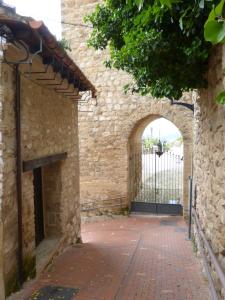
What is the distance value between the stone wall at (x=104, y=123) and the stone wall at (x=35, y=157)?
3.48 m

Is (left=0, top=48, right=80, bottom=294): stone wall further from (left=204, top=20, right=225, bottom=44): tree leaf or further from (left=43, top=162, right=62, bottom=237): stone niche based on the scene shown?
(left=204, top=20, right=225, bottom=44): tree leaf

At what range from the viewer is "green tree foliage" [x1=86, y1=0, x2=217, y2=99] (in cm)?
328

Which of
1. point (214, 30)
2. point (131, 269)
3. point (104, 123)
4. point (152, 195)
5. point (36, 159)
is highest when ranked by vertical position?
point (104, 123)

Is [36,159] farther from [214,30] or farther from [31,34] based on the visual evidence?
[214,30]

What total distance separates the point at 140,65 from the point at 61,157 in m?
2.51

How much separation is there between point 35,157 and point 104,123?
20.6 ft

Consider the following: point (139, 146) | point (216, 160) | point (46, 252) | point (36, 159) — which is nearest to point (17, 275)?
point (46, 252)

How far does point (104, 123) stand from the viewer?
10.7m

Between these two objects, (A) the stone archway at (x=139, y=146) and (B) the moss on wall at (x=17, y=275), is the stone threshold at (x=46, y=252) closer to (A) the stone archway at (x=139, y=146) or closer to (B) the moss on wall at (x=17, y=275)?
(B) the moss on wall at (x=17, y=275)

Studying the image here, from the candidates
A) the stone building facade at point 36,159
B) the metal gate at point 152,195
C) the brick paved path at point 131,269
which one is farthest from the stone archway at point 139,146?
the stone building facade at point 36,159

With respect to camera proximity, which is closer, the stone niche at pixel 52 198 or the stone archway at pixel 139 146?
the stone niche at pixel 52 198

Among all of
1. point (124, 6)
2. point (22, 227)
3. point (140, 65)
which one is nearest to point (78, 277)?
point (22, 227)

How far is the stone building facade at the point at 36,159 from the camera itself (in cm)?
365

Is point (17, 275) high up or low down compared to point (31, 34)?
down
